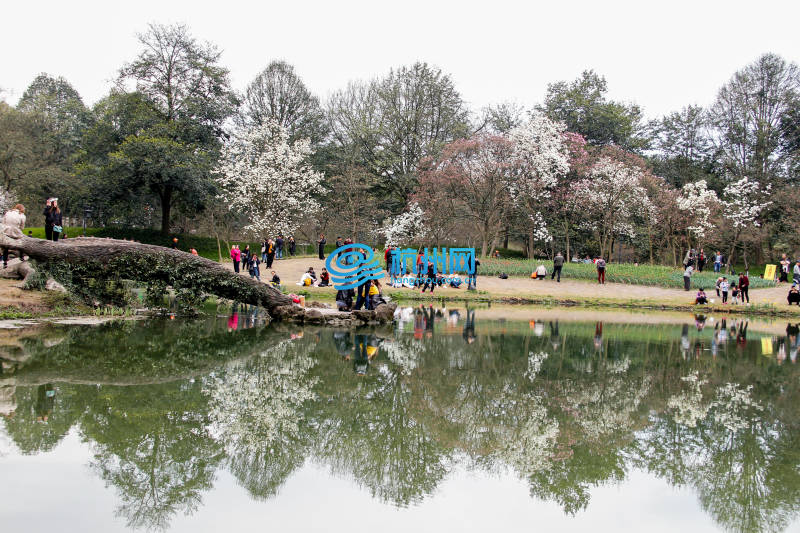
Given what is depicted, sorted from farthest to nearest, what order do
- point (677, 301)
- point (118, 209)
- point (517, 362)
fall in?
point (118, 209), point (677, 301), point (517, 362)

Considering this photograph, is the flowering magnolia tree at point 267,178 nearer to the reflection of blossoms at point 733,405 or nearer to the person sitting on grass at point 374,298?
the person sitting on grass at point 374,298

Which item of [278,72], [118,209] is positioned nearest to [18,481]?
[118,209]

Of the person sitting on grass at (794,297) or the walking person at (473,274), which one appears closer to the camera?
the person sitting on grass at (794,297)

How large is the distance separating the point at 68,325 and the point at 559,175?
3108cm

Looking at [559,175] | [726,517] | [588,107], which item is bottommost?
[726,517]

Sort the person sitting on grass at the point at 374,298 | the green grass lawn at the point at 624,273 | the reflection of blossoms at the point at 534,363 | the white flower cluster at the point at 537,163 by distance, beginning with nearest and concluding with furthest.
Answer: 1. the reflection of blossoms at the point at 534,363
2. the person sitting on grass at the point at 374,298
3. the green grass lawn at the point at 624,273
4. the white flower cluster at the point at 537,163

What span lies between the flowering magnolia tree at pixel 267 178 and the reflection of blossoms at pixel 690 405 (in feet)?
97.8

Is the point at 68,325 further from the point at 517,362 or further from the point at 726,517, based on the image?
the point at 726,517

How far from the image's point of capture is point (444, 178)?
31594 millimetres

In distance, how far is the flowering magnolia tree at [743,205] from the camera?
3691 centimetres

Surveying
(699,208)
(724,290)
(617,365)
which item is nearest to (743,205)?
(699,208)

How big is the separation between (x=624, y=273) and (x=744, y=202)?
50.5ft

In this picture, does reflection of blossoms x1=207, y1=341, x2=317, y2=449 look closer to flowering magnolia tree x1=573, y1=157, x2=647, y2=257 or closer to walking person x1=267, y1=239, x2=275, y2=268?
walking person x1=267, y1=239, x2=275, y2=268

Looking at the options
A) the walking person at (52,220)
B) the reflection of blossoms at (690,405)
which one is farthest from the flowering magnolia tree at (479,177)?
the reflection of blossoms at (690,405)
